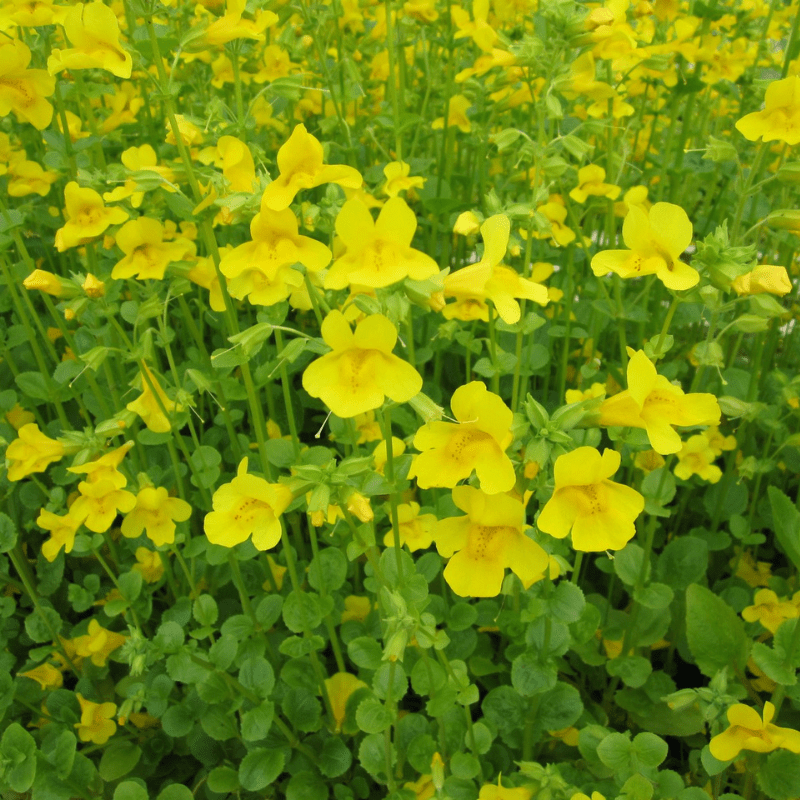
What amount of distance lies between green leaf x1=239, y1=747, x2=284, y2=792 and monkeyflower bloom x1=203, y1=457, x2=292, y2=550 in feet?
2.86

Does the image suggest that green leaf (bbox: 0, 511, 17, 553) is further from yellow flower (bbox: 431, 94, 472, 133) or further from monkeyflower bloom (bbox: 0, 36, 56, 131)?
yellow flower (bbox: 431, 94, 472, 133)

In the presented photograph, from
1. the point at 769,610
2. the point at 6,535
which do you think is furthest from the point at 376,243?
the point at 769,610

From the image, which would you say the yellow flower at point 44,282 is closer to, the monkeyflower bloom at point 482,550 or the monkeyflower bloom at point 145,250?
the monkeyflower bloom at point 145,250

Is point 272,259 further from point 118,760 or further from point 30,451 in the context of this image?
point 118,760

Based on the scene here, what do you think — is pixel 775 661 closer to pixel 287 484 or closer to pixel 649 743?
pixel 649 743

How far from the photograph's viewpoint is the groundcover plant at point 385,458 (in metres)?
1.41

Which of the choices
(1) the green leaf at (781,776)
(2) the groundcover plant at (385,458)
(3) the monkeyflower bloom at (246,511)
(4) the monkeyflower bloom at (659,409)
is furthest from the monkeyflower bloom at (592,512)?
(1) the green leaf at (781,776)

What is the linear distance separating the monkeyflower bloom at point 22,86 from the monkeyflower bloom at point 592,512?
76.6 inches

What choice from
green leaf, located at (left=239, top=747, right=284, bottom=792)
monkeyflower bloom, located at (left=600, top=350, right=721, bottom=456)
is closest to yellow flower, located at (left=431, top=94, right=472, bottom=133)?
monkeyflower bloom, located at (left=600, top=350, right=721, bottom=456)

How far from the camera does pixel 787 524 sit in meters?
2.07

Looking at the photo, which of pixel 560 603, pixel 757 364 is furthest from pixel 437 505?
pixel 757 364

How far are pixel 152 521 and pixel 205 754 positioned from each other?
0.78 m

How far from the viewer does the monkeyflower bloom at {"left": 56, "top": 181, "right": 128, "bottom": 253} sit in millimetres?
2084

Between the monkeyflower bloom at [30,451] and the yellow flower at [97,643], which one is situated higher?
the monkeyflower bloom at [30,451]
